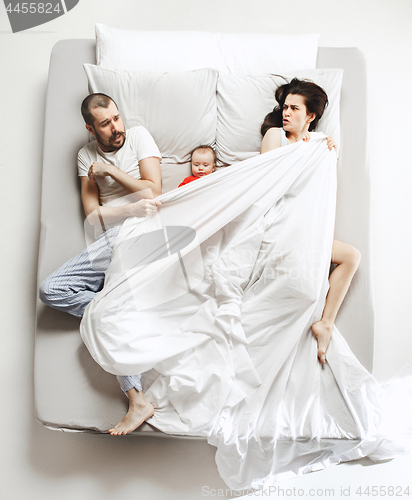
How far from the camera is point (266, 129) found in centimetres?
153

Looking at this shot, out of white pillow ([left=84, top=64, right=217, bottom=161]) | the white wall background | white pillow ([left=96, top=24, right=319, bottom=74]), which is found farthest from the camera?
white pillow ([left=96, top=24, right=319, bottom=74])

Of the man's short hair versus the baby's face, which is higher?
the man's short hair

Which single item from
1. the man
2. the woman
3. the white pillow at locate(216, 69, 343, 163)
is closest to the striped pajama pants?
the man

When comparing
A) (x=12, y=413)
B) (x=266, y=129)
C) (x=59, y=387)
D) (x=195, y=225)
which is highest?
(x=266, y=129)

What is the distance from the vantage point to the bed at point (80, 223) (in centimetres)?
130

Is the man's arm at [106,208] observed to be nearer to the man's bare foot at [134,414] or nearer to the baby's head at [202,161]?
the baby's head at [202,161]

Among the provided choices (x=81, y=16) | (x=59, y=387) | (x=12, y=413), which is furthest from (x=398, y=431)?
(x=81, y=16)

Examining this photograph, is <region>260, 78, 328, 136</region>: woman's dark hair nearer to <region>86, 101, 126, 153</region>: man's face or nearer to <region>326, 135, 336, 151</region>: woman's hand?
<region>326, 135, 336, 151</region>: woman's hand

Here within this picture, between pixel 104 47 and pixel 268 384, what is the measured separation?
156 cm

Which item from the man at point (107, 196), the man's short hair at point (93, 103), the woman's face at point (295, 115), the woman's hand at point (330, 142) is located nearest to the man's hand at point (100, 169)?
the man at point (107, 196)

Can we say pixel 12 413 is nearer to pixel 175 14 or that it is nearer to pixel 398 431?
pixel 398 431

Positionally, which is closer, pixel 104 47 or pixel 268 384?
pixel 268 384

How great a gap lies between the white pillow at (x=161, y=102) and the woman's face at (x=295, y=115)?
1.09 ft

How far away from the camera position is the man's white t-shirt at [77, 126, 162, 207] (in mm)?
1438
